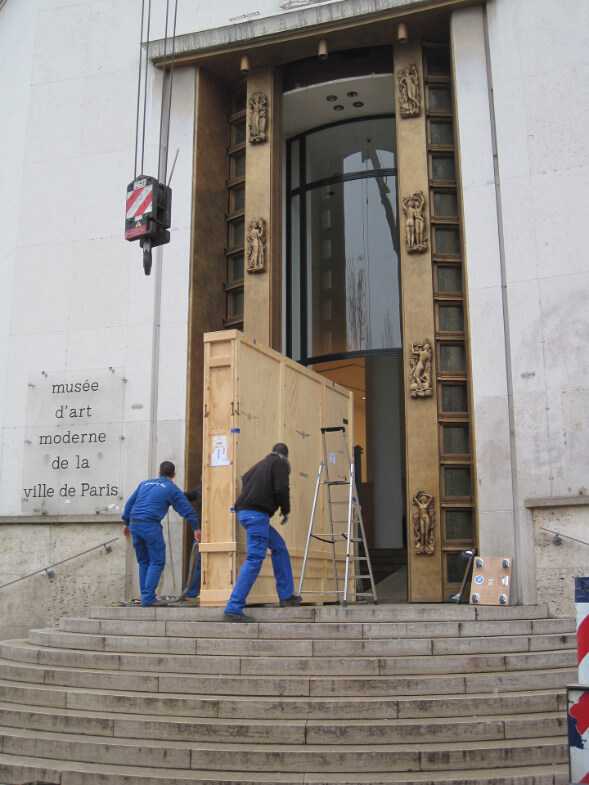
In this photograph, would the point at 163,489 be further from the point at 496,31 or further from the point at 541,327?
the point at 496,31

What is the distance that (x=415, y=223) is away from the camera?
46.3 feet

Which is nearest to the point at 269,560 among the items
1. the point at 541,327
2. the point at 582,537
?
the point at 582,537

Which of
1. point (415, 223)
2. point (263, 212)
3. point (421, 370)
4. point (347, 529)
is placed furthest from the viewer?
point (263, 212)

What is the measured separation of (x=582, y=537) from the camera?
11.8m

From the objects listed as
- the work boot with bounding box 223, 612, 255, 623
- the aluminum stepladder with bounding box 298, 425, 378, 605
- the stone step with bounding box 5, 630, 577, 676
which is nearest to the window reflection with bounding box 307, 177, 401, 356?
the aluminum stepladder with bounding box 298, 425, 378, 605

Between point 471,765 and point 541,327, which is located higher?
point 541,327

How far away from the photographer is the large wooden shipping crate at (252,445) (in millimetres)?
10648

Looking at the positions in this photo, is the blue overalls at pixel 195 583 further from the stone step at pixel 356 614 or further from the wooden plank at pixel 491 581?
the wooden plank at pixel 491 581

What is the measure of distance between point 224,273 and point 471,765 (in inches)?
419

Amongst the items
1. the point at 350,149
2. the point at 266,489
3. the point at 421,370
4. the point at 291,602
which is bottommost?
the point at 291,602

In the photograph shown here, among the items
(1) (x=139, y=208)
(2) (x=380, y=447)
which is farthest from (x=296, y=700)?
(2) (x=380, y=447)

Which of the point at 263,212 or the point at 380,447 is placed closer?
the point at 263,212

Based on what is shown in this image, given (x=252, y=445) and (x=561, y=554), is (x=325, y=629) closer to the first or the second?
(x=252, y=445)

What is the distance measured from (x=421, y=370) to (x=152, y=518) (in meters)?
4.75
